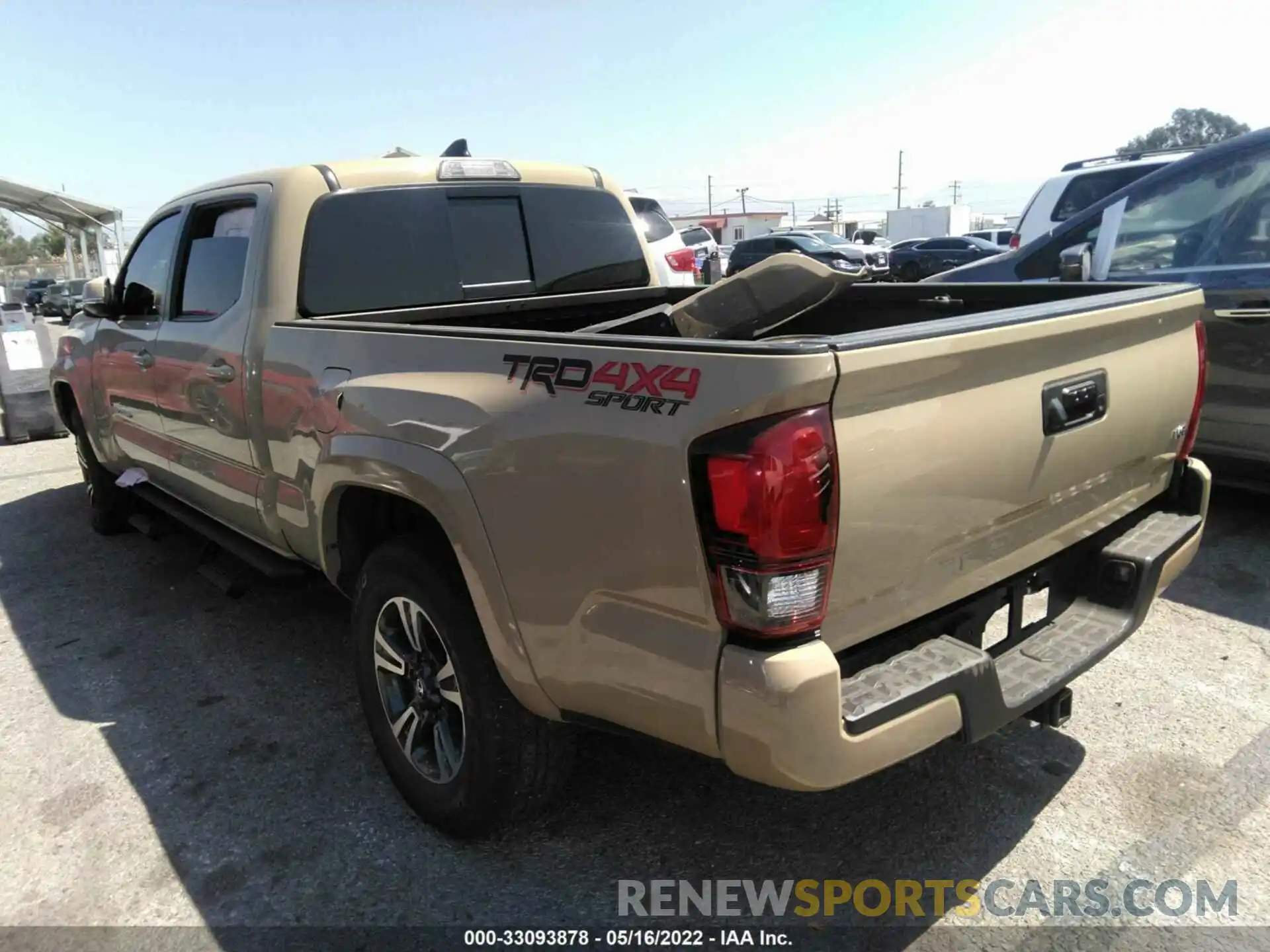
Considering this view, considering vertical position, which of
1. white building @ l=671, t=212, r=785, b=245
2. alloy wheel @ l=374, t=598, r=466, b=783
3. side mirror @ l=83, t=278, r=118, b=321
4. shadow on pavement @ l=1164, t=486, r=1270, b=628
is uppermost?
side mirror @ l=83, t=278, r=118, b=321

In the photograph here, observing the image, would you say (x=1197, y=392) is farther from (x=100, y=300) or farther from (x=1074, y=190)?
(x=1074, y=190)

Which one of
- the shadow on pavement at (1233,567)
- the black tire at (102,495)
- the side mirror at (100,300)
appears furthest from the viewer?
the black tire at (102,495)

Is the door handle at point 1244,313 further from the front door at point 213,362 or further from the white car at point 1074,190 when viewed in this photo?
the front door at point 213,362

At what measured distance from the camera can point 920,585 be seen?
2061mm

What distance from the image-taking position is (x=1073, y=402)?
2305 mm

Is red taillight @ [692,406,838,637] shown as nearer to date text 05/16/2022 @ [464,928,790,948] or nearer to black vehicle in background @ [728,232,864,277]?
date text 05/16/2022 @ [464,928,790,948]

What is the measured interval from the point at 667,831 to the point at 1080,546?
1.47 m

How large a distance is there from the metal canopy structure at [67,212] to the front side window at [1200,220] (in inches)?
1094

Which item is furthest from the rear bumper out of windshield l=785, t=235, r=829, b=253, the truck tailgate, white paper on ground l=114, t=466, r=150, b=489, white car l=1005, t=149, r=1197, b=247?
windshield l=785, t=235, r=829, b=253

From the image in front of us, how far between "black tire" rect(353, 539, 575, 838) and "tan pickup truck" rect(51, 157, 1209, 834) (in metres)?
0.01

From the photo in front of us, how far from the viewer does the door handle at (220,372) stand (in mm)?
3496

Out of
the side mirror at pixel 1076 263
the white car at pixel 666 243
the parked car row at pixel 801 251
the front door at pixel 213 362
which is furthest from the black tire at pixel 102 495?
the parked car row at pixel 801 251

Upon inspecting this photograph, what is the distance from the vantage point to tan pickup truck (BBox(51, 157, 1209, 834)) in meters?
1.80

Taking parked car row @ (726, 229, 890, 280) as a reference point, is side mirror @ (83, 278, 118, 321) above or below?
above
